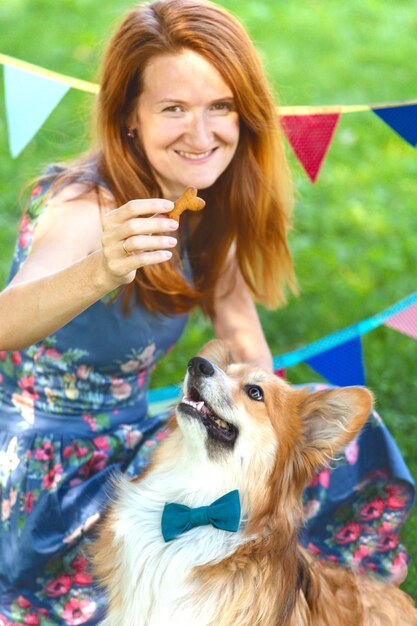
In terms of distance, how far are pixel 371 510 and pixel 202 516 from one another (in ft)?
3.05

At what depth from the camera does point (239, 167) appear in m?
3.23

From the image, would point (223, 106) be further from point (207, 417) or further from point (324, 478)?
point (324, 478)

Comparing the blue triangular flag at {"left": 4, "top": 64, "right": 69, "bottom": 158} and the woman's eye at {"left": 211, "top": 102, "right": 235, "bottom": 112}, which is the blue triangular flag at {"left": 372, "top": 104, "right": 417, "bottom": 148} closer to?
the woman's eye at {"left": 211, "top": 102, "right": 235, "bottom": 112}

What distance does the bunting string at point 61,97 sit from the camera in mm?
3469

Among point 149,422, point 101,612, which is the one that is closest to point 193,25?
point 149,422

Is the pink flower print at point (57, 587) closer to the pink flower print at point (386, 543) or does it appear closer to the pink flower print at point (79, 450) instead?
the pink flower print at point (79, 450)

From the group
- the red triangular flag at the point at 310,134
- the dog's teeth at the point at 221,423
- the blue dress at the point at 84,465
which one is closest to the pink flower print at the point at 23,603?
the blue dress at the point at 84,465

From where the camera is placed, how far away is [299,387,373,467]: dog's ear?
2.43 meters

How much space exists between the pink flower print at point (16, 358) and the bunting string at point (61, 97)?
84 cm

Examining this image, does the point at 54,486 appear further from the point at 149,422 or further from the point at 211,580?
the point at 211,580

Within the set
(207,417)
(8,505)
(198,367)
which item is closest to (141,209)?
(198,367)

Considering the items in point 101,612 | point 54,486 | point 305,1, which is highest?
point 305,1

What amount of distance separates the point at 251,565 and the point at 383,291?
8.83ft

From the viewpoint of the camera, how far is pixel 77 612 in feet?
9.75
